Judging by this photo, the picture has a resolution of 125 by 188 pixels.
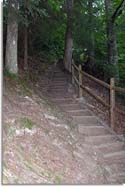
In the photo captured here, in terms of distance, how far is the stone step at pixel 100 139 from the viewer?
16.4ft

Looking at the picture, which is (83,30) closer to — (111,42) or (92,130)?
(111,42)

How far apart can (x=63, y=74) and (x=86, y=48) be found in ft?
3.43

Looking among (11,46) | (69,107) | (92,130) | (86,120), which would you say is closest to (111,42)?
A: (69,107)

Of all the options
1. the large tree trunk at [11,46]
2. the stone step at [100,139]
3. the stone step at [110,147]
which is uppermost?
the large tree trunk at [11,46]

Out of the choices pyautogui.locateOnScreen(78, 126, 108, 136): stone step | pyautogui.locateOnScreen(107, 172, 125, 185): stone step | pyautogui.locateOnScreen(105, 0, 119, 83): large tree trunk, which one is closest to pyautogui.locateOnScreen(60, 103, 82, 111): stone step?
pyautogui.locateOnScreen(78, 126, 108, 136): stone step

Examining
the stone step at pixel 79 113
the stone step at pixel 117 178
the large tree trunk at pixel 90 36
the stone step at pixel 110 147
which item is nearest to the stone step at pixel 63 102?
the stone step at pixel 79 113

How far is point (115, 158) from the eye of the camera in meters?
4.73

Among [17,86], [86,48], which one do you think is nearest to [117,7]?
[86,48]

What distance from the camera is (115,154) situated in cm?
480

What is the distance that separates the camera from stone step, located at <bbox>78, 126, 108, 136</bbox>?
17.2 feet

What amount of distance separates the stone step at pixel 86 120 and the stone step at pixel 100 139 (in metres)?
0.42

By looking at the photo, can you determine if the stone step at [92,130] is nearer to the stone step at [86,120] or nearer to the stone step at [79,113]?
the stone step at [86,120]

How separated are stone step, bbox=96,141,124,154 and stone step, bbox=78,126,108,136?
1.01 ft

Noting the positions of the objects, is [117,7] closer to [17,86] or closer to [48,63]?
[48,63]
